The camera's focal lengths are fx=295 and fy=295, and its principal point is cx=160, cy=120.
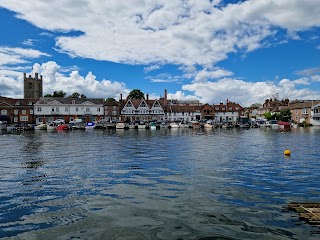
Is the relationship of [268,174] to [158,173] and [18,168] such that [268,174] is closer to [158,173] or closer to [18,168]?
[158,173]

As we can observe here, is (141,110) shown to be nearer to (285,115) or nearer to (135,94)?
(135,94)

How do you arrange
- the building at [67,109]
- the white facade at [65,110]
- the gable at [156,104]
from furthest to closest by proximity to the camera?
the gable at [156,104] → the building at [67,109] → the white facade at [65,110]

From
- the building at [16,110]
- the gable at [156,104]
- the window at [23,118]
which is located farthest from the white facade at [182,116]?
the window at [23,118]

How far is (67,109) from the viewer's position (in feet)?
386

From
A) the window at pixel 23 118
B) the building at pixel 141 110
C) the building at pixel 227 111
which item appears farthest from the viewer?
the building at pixel 227 111

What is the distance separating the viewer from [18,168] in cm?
2366

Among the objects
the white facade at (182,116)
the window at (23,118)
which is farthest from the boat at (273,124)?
the window at (23,118)

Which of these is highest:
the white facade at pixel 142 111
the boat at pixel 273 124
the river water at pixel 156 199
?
the white facade at pixel 142 111

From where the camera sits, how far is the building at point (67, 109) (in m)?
115

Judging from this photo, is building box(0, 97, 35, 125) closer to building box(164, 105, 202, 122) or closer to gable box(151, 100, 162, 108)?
gable box(151, 100, 162, 108)

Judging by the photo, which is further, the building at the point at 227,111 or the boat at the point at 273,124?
the building at the point at 227,111

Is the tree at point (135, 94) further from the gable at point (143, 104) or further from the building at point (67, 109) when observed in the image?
the building at point (67, 109)

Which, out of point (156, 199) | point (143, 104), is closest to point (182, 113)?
point (143, 104)

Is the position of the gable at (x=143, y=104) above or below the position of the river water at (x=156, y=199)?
above
